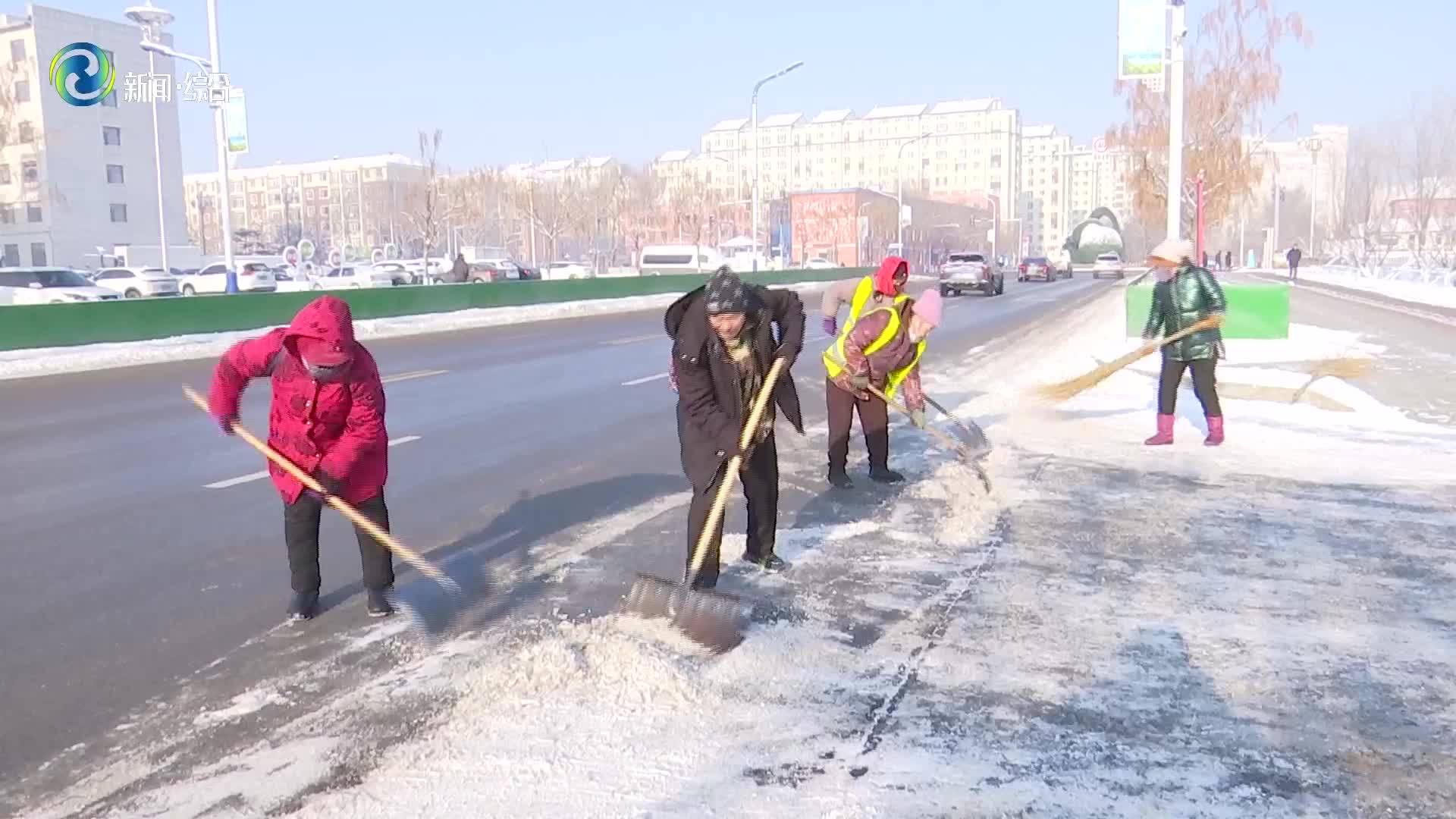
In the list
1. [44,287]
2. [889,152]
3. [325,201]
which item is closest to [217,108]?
[44,287]

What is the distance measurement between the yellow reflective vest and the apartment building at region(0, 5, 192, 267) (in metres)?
67.7

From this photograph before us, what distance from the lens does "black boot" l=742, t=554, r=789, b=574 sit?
5.27 meters

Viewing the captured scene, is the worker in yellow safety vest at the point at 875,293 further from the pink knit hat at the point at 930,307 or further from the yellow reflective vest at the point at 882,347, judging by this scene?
the pink knit hat at the point at 930,307

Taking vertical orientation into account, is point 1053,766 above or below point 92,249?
below

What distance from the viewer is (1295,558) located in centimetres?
543

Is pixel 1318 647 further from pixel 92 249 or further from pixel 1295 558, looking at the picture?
pixel 92 249

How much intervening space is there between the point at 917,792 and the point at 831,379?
4.32m

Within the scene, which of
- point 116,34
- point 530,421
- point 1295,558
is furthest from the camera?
point 116,34

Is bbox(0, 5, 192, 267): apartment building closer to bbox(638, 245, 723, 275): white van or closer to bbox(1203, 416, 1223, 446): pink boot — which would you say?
bbox(638, 245, 723, 275): white van

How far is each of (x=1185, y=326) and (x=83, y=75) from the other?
56508 mm

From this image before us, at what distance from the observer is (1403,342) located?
17.3 metres

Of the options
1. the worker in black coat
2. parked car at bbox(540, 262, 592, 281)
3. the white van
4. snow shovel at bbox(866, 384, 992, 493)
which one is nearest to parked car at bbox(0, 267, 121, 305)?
the white van

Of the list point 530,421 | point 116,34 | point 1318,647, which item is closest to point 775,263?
point 116,34

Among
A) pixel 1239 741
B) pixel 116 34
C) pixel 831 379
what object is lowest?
pixel 1239 741
